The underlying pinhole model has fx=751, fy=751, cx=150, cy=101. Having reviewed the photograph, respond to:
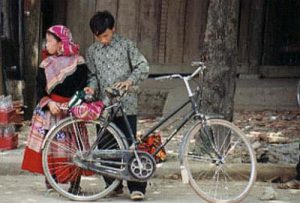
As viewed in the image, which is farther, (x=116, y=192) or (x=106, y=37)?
(x=116, y=192)

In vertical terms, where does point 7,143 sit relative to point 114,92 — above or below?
below

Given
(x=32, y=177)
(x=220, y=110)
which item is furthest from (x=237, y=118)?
(x=32, y=177)

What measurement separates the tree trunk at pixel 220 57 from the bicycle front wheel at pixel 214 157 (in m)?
0.87

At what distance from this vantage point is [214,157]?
264 inches

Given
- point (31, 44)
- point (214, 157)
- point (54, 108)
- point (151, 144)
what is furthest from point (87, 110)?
point (31, 44)

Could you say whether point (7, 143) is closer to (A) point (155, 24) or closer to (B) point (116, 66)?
(B) point (116, 66)

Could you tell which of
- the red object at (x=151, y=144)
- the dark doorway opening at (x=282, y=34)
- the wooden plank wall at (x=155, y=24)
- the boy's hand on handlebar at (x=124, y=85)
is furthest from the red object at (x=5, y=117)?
the dark doorway opening at (x=282, y=34)

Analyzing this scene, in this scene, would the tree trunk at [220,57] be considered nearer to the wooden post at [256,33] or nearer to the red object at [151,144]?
the red object at [151,144]

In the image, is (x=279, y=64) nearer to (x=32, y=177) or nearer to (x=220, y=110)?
(x=220, y=110)

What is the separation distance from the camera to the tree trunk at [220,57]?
26.0 feet

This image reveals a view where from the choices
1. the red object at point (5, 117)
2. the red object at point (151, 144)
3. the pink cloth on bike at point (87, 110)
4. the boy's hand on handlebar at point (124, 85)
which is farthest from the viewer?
the red object at point (5, 117)

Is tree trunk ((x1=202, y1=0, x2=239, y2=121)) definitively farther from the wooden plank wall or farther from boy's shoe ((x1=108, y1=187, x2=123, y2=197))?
the wooden plank wall

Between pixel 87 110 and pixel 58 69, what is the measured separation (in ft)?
1.48

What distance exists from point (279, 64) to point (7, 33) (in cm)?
489
